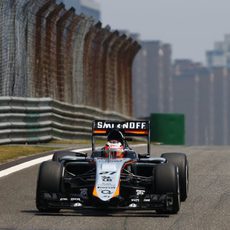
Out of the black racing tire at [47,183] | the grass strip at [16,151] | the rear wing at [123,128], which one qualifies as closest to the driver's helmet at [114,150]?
the rear wing at [123,128]

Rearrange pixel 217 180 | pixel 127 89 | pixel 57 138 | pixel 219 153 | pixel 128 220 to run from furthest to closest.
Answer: pixel 127 89 < pixel 57 138 < pixel 219 153 < pixel 217 180 < pixel 128 220

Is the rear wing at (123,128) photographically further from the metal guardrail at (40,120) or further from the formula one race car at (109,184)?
the metal guardrail at (40,120)

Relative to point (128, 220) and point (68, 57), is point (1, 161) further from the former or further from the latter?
point (68, 57)

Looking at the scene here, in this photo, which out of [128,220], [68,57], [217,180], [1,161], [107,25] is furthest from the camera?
[107,25]

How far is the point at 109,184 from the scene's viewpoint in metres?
11.5

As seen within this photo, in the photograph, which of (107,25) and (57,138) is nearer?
(57,138)

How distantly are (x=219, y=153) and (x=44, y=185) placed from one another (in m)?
10.2

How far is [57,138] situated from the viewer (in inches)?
1033

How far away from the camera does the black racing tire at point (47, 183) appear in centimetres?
1162

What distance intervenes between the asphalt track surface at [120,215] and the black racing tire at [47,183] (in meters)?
0.11

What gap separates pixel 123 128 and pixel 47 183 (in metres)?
1.93

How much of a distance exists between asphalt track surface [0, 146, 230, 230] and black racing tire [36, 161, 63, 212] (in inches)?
4.5

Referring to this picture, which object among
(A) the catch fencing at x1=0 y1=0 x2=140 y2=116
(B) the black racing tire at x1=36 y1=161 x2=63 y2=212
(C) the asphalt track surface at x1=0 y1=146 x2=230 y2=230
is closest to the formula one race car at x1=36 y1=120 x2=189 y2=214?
(B) the black racing tire at x1=36 y1=161 x2=63 y2=212

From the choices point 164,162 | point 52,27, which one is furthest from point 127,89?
point 164,162
